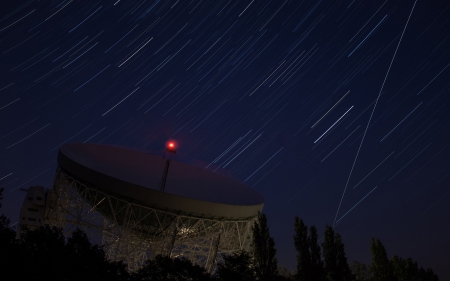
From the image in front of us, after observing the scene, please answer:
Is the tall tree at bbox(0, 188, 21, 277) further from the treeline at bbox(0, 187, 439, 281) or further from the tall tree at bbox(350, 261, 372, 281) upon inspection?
the tall tree at bbox(350, 261, 372, 281)

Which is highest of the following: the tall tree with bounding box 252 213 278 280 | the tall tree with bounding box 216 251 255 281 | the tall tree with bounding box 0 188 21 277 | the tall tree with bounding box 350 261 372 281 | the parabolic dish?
the tall tree with bounding box 350 261 372 281

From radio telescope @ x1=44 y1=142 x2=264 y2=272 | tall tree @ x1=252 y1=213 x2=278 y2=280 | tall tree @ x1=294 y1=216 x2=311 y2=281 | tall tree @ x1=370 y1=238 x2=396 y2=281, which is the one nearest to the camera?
radio telescope @ x1=44 y1=142 x2=264 y2=272

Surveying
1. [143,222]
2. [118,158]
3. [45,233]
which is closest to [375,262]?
[143,222]

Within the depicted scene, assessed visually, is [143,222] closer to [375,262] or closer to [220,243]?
[220,243]

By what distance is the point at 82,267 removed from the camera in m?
11.8

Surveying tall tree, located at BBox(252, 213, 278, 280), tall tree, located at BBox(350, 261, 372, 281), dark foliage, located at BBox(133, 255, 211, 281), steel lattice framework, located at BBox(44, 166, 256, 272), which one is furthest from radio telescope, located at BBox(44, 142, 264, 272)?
tall tree, located at BBox(350, 261, 372, 281)

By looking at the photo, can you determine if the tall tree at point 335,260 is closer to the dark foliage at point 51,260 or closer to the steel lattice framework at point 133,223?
the steel lattice framework at point 133,223

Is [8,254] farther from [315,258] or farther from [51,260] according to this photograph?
[315,258]

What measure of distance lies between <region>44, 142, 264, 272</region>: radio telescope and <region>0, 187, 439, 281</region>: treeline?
2155 millimetres

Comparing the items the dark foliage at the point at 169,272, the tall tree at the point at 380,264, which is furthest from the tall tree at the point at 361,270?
→ the dark foliage at the point at 169,272

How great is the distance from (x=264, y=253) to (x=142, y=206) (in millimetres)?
6816

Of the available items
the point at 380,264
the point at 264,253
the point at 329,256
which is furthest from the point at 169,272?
the point at 380,264

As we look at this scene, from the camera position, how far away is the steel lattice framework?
1861 cm

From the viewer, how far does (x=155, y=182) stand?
2344 centimetres
